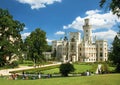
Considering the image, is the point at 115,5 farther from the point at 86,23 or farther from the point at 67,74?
the point at 86,23

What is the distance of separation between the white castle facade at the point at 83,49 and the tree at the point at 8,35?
73.6 meters

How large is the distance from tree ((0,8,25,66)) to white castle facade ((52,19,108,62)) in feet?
241

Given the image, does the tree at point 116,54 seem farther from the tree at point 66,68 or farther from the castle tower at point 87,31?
the castle tower at point 87,31

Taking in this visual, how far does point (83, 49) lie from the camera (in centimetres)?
13050

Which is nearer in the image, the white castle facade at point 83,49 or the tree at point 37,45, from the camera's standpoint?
the tree at point 37,45

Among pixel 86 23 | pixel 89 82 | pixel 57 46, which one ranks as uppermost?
pixel 86 23

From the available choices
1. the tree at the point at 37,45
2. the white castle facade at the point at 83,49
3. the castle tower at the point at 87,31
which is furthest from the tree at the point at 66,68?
the castle tower at the point at 87,31

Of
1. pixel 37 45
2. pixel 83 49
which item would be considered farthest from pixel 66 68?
pixel 83 49

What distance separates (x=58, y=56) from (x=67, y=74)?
10152cm

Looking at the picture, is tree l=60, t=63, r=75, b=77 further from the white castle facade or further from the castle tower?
the castle tower

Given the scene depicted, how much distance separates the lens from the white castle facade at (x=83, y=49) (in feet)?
425

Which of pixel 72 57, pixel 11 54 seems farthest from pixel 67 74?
pixel 72 57

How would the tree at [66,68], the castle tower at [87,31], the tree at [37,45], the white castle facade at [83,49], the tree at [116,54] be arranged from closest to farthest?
the tree at [66,68] → the tree at [116,54] → the tree at [37,45] → the white castle facade at [83,49] → the castle tower at [87,31]

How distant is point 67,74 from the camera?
41906 mm
